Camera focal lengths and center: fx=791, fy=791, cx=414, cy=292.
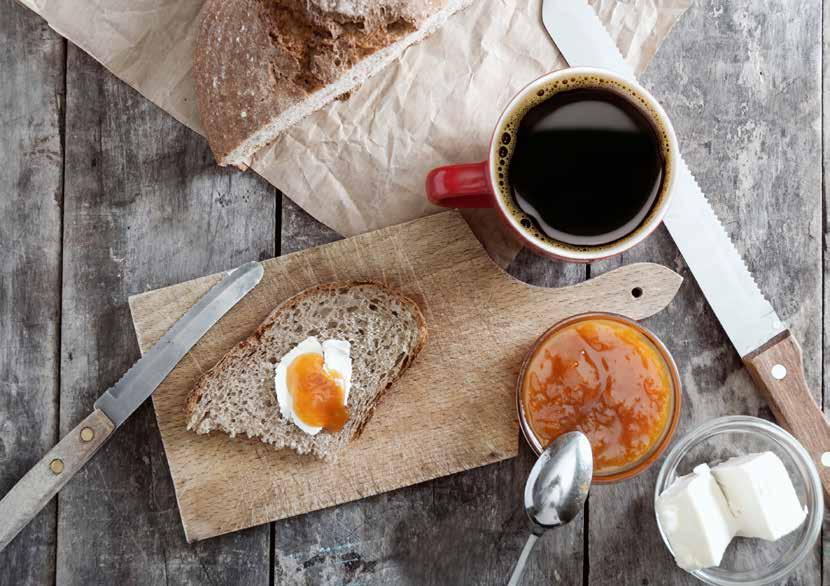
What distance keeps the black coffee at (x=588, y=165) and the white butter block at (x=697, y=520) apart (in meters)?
0.50

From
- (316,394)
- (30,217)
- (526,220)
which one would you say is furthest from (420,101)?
(30,217)

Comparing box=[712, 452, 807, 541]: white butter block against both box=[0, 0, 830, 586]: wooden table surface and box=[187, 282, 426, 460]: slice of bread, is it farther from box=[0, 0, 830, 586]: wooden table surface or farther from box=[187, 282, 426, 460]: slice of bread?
box=[187, 282, 426, 460]: slice of bread

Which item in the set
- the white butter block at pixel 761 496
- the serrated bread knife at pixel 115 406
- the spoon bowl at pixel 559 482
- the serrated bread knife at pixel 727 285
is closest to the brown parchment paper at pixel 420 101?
the serrated bread knife at pixel 727 285

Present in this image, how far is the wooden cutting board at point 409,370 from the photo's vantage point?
63.6 inches

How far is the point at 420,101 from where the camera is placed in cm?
164

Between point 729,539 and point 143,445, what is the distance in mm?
1196

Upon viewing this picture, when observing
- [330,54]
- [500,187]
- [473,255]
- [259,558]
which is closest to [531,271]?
[473,255]

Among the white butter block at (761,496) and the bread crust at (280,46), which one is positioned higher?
the bread crust at (280,46)

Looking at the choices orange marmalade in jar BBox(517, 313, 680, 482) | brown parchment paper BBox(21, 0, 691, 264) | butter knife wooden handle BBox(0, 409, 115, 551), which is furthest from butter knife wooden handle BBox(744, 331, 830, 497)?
butter knife wooden handle BBox(0, 409, 115, 551)

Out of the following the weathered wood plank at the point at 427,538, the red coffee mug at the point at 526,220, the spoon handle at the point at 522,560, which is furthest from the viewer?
the weathered wood plank at the point at 427,538

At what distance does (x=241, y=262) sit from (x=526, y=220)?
616 millimetres

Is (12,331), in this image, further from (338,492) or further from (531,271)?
(531,271)

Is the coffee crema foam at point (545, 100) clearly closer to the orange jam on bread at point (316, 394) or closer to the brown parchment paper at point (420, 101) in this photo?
the brown parchment paper at point (420, 101)

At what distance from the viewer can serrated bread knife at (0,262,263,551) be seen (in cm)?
159
